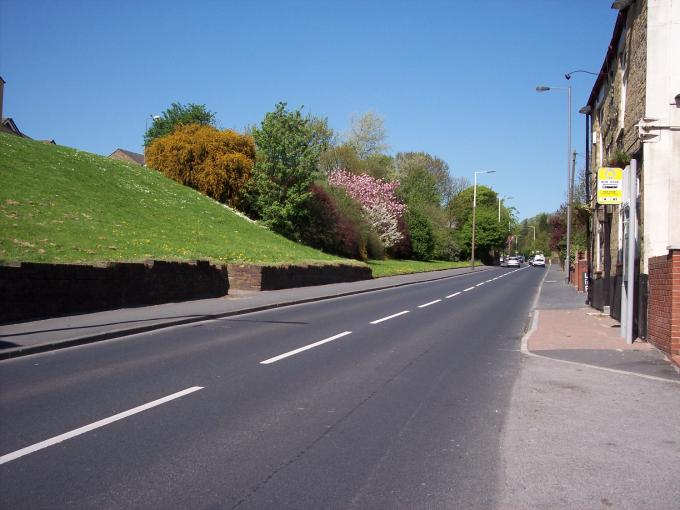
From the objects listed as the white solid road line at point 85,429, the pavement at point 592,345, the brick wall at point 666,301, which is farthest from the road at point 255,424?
the brick wall at point 666,301

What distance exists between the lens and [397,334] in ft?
46.1

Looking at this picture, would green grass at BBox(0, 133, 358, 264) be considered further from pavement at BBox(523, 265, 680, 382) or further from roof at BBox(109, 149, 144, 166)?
roof at BBox(109, 149, 144, 166)

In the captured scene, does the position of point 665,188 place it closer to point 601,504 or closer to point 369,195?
point 601,504

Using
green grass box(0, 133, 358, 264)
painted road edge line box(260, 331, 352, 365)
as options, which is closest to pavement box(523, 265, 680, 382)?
painted road edge line box(260, 331, 352, 365)

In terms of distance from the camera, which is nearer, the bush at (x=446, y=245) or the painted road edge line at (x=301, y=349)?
the painted road edge line at (x=301, y=349)

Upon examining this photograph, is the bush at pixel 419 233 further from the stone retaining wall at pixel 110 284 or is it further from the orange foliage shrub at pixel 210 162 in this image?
the stone retaining wall at pixel 110 284

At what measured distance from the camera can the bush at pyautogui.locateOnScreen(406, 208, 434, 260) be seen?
7475 centimetres

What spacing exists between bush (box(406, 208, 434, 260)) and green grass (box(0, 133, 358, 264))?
32.1m

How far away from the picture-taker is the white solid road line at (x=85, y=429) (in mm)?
5285

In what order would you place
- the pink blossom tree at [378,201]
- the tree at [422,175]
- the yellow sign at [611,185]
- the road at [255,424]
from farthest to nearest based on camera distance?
the tree at [422,175], the pink blossom tree at [378,201], the yellow sign at [611,185], the road at [255,424]

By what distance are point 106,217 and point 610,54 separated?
21.5 meters

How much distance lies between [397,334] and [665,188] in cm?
678

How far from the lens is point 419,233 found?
75.0 m

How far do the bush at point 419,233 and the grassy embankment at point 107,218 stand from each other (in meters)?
28.0
